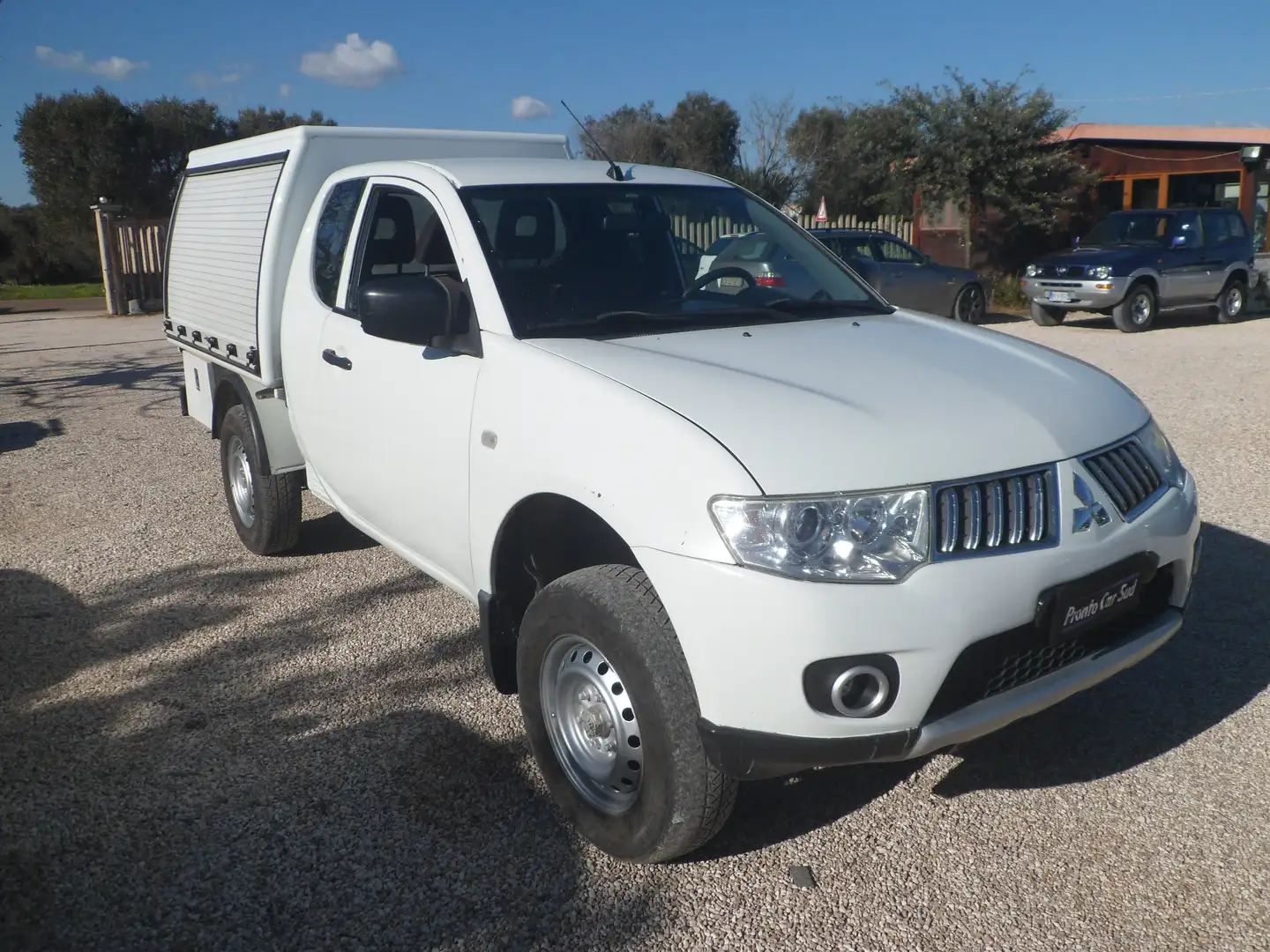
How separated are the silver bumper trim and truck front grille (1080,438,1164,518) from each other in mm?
384

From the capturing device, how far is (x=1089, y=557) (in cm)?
278

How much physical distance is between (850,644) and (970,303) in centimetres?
1630

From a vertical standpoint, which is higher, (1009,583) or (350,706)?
(1009,583)

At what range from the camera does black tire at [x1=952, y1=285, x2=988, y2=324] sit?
17438 millimetres

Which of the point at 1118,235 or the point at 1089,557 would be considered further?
the point at 1118,235

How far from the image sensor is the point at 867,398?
9.46 feet

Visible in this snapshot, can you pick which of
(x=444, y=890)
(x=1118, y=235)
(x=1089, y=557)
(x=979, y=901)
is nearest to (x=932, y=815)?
(x=979, y=901)

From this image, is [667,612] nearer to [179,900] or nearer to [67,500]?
[179,900]

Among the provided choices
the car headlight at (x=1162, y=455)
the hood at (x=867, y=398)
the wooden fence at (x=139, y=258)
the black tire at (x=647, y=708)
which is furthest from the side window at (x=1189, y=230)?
the wooden fence at (x=139, y=258)

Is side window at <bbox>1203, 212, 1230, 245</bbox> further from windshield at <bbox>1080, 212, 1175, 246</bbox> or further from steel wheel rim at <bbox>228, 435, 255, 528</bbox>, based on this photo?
steel wheel rim at <bbox>228, 435, 255, 528</bbox>

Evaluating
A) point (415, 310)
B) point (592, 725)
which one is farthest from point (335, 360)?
point (592, 725)

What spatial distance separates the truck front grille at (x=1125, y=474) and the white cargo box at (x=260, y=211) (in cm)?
352

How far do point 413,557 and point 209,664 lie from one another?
1.11 m

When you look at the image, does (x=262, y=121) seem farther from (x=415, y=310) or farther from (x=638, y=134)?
(x=415, y=310)
